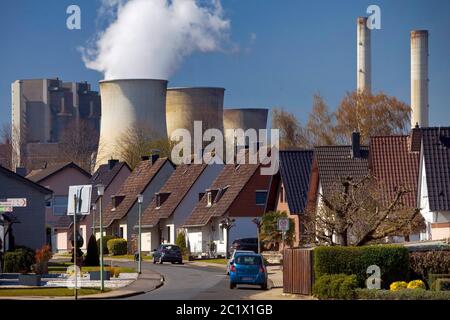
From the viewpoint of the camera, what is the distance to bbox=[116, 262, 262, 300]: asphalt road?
34934mm

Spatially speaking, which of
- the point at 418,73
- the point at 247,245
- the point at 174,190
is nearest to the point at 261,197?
the point at 247,245

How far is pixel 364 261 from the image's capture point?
33.2 meters

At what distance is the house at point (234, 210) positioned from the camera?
2982 inches

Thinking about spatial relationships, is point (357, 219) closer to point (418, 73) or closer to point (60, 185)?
point (418, 73)

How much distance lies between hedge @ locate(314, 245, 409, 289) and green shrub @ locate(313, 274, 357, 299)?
657 millimetres

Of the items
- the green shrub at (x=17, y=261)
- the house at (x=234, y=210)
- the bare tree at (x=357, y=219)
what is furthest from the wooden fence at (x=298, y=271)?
the house at (x=234, y=210)

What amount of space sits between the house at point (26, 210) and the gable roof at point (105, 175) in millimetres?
38426

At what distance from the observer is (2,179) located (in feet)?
197

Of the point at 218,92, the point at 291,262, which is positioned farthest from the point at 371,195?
the point at 218,92

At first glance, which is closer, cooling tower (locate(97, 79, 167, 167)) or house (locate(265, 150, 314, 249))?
house (locate(265, 150, 314, 249))

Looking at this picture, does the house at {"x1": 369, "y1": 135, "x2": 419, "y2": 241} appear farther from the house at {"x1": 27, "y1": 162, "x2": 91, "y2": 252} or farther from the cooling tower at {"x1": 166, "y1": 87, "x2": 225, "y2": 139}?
the cooling tower at {"x1": 166, "y1": 87, "x2": 225, "y2": 139}

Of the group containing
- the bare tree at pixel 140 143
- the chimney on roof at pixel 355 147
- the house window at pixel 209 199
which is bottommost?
the house window at pixel 209 199

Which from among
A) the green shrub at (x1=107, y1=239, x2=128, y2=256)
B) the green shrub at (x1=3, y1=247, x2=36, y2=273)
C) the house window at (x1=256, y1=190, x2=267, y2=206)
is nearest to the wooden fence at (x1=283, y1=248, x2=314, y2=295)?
the green shrub at (x1=3, y1=247, x2=36, y2=273)

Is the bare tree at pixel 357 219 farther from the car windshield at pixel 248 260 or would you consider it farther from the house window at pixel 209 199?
the house window at pixel 209 199
